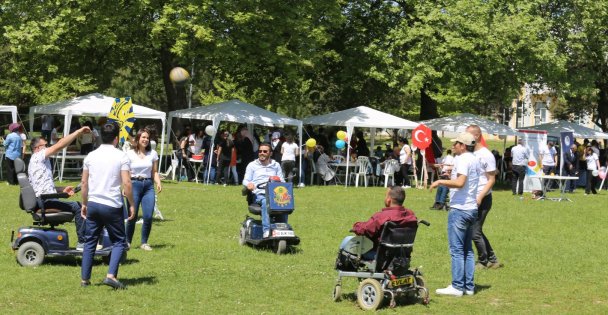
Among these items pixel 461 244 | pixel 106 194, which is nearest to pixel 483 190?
pixel 461 244

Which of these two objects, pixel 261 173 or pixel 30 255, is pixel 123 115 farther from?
pixel 30 255

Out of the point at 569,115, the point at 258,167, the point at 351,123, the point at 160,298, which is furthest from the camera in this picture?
the point at 569,115

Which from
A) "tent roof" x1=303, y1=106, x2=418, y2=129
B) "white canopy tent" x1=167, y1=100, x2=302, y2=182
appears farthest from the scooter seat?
A: "tent roof" x1=303, y1=106, x2=418, y2=129

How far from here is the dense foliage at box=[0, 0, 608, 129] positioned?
28.6 m

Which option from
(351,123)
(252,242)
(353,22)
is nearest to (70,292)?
(252,242)

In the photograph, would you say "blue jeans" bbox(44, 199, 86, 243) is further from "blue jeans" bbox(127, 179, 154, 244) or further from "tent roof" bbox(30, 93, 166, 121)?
"tent roof" bbox(30, 93, 166, 121)

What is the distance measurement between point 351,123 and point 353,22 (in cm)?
725

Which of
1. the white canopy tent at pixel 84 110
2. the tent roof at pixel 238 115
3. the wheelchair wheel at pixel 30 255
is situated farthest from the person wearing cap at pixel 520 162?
the wheelchair wheel at pixel 30 255

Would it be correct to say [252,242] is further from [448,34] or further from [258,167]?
[448,34]

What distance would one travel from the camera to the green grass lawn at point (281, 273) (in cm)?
905

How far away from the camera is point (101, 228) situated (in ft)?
30.7

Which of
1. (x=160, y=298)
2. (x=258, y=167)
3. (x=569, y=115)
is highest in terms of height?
(x=569, y=115)

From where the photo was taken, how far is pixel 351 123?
28.4 m

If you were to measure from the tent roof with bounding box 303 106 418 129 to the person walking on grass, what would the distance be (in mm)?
19345
